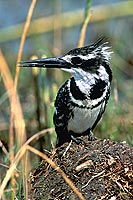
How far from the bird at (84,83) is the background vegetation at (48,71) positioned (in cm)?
58

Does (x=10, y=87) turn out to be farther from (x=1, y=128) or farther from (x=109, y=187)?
(x=109, y=187)

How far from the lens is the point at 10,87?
784cm

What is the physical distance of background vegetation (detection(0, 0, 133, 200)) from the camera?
332 inches

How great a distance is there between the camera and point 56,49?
416 inches

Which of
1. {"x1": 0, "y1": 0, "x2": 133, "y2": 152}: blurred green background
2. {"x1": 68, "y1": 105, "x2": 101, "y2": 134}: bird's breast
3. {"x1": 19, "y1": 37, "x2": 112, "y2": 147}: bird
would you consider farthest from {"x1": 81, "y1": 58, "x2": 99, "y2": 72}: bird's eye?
{"x1": 0, "y1": 0, "x2": 133, "y2": 152}: blurred green background

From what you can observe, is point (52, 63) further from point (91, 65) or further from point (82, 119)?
point (82, 119)

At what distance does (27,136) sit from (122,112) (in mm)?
1072

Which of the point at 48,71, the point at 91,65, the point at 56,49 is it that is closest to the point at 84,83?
the point at 91,65

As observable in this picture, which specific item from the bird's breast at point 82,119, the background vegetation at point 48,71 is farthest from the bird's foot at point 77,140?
the background vegetation at point 48,71

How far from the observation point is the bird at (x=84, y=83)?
657cm

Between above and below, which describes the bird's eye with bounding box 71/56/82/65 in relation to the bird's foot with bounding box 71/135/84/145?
above

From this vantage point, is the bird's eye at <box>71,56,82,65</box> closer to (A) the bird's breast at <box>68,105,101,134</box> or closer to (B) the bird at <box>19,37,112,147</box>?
(B) the bird at <box>19,37,112,147</box>

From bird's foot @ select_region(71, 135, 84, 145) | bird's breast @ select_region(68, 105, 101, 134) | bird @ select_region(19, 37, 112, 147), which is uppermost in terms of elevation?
bird @ select_region(19, 37, 112, 147)

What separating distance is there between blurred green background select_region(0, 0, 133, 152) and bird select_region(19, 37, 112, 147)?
1010mm
